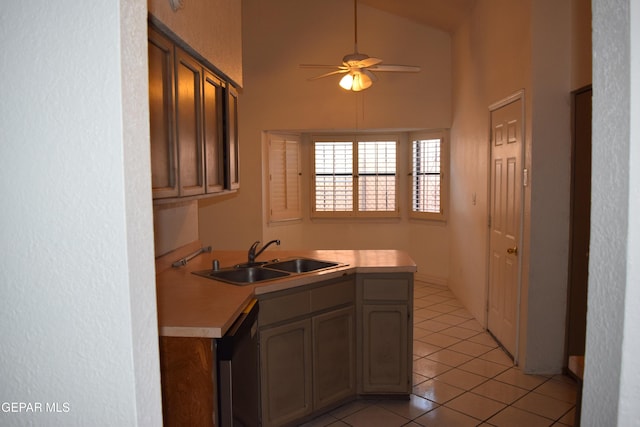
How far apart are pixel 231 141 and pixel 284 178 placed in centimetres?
339

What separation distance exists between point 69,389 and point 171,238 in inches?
104

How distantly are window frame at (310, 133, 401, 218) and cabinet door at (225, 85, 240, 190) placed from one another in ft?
11.4

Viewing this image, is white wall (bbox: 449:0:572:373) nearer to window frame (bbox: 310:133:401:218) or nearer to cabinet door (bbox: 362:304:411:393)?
cabinet door (bbox: 362:304:411:393)

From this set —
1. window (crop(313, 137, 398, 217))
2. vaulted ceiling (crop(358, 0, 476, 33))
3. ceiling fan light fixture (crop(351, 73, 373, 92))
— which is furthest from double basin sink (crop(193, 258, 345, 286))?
window (crop(313, 137, 398, 217))

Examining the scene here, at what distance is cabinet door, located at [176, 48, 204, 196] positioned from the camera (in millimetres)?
2350

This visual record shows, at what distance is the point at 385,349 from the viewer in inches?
127

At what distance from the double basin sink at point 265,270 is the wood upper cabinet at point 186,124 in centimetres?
51

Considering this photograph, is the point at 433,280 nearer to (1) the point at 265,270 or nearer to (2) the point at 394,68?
(2) the point at 394,68

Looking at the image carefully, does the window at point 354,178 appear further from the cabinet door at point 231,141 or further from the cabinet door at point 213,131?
the cabinet door at point 213,131

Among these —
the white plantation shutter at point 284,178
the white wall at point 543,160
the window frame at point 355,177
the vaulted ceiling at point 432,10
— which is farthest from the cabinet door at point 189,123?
the window frame at point 355,177

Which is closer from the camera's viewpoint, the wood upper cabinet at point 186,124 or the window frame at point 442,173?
the wood upper cabinet at point 186,124

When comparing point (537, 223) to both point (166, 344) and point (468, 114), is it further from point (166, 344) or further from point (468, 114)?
point (166, 344)

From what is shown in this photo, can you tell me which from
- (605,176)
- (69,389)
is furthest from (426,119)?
(69,389)

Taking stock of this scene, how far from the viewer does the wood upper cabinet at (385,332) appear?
319 cm
